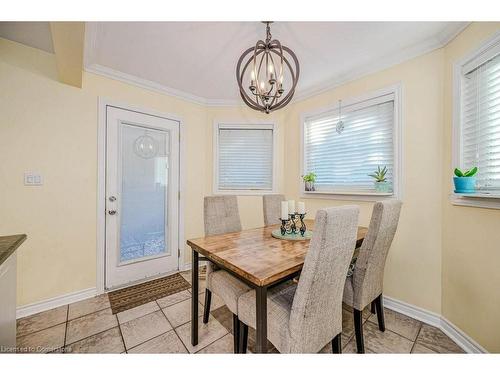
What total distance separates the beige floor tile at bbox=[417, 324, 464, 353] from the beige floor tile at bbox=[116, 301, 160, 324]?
7.34 feet

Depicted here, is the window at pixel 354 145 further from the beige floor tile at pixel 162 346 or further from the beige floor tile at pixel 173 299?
the beige floor tile at pixel 162 346

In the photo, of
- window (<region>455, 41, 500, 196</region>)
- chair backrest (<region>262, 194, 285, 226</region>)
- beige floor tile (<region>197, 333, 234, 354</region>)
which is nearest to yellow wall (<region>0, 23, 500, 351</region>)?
window (<region>455, 41, 500, 196</region>)

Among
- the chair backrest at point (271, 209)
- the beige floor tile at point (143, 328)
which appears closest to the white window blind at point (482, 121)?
the chair backrest at point (271, 209)

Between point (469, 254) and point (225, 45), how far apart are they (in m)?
2.54

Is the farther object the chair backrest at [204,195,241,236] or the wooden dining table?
the chair backrest at [204,195,241,236]

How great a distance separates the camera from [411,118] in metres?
1.87

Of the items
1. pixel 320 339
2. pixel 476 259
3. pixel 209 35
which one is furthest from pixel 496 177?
pixel 209 35

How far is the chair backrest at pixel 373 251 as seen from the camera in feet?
4.23

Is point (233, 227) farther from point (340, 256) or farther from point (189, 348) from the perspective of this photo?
point (340, 256)

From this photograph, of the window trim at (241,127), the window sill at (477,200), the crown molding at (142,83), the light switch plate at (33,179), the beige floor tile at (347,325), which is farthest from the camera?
the window trim at (241,127)

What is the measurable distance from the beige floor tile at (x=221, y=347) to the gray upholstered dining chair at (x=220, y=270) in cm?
20

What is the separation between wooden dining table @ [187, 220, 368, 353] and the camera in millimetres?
952

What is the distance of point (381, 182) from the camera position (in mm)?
2035

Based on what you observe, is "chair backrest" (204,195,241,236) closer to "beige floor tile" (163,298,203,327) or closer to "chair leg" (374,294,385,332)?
"beige floor tile" (163,298,203,327)
